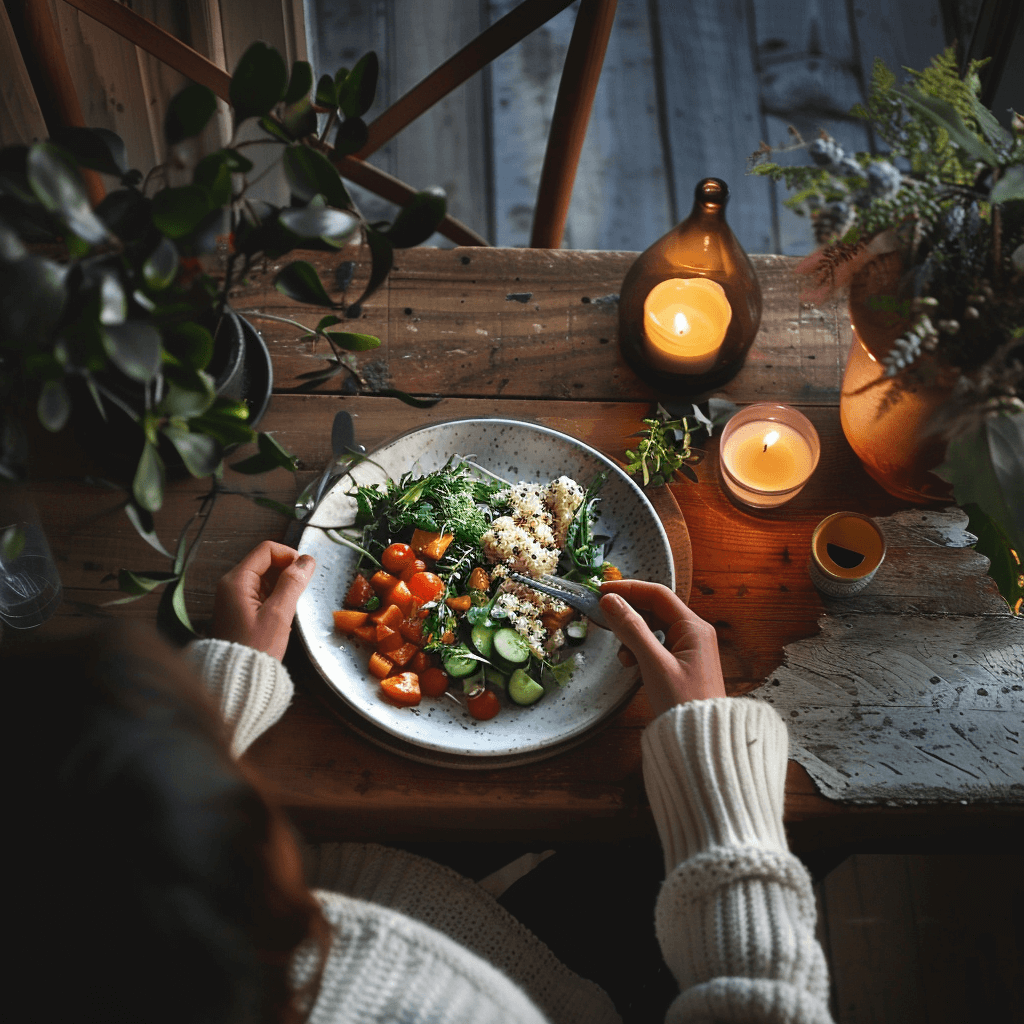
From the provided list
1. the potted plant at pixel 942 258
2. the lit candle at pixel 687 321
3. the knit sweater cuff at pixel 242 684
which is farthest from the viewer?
the lit candle at pixel 687 321

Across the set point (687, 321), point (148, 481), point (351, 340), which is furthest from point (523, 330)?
point (148, 481)

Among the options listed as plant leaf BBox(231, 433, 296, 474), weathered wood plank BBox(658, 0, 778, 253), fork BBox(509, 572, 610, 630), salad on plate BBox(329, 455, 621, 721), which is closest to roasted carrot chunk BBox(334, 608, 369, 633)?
salad on plate BBox(329, 455, 621, 721)

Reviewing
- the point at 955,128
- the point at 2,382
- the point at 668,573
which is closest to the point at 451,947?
the point at 668,573

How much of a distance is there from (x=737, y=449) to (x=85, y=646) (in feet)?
2.90

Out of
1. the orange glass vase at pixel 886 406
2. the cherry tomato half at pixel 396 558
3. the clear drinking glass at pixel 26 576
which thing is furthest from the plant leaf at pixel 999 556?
the clear drinking glass at pixel 26 576

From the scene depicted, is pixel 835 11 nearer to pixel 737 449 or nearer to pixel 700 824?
pixel 737 449

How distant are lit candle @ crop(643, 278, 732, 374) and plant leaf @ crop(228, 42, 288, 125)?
639 mm

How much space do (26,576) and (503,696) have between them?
0.68 meters

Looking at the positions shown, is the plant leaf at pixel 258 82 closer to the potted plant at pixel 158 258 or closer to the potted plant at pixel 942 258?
the potted plant at pixel 158 258

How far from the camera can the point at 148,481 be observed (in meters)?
0.69

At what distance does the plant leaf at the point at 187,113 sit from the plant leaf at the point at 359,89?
0.19 metres

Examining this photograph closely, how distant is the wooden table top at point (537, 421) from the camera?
3.46 feet

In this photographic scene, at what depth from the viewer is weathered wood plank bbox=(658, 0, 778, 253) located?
2545 millimetres

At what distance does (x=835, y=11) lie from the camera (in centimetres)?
269
